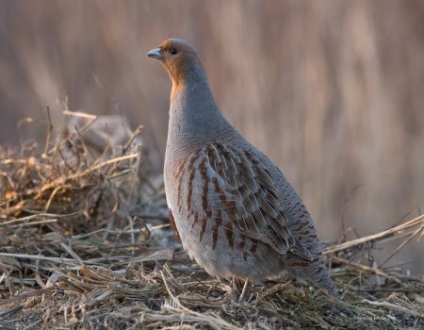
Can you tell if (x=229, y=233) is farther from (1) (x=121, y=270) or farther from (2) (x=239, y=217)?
(1) (x=121, y=270)

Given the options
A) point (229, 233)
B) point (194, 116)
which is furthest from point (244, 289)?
point (194, 116)

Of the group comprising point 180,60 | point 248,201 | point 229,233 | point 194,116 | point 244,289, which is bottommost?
point 244,289

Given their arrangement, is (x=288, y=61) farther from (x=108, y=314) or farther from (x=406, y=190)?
(x=108, y=314)

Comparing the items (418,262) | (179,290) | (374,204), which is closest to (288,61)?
(374,204)

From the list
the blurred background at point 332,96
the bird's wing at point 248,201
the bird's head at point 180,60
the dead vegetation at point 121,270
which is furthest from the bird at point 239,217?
the blurred background at point 332,96

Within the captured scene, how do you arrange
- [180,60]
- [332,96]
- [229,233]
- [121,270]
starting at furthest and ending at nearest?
[332,96] < [180,60] < [121,270] < [229,233]

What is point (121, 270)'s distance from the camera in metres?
4.57

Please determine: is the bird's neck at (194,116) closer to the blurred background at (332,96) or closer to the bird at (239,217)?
the bird at (239,217)

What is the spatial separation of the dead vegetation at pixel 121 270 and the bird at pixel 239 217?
13 cm

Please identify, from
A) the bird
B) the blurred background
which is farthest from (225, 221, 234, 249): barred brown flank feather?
the blurred background

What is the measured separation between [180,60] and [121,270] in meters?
1.21

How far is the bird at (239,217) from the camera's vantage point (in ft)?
13.8

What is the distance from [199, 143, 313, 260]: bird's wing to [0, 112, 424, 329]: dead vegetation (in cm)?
25

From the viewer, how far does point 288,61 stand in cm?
880
